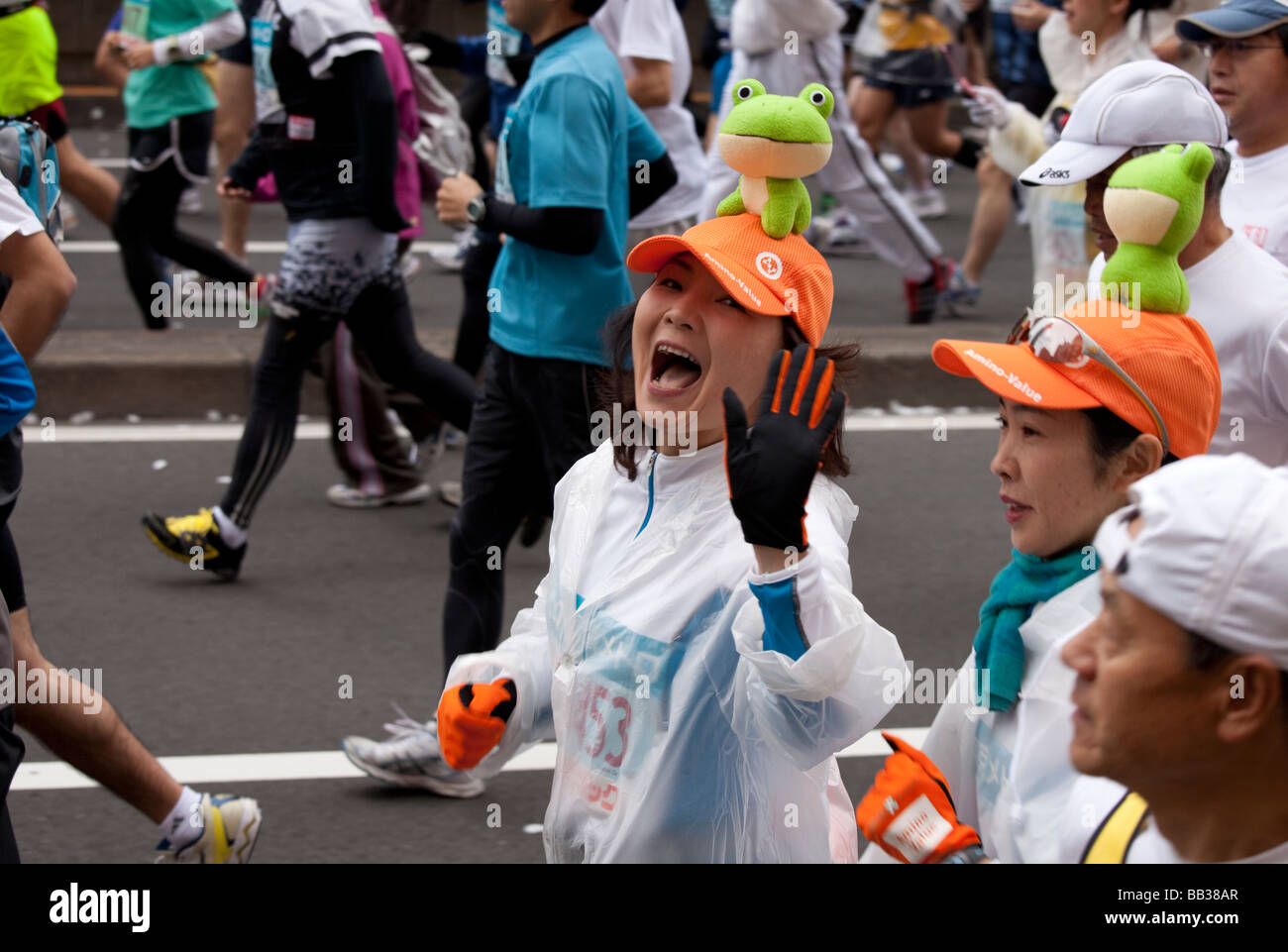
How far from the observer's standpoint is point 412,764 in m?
4.27

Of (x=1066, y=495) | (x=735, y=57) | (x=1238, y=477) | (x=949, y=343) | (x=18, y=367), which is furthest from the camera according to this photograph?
(x=735, y=57)

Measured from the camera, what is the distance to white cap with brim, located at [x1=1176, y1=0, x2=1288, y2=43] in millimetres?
3834

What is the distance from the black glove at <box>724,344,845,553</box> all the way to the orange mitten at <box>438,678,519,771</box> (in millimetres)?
702

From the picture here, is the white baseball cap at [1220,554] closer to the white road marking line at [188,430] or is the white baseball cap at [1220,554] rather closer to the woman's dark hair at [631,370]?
the woman's dark hair at [631,370]

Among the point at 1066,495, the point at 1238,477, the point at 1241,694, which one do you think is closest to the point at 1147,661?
the point at 1241,694

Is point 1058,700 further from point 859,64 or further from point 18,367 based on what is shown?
point 859,64

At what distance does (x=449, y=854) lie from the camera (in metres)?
4.01

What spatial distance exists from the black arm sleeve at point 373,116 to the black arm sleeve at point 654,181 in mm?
901

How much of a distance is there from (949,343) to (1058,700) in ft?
2.08

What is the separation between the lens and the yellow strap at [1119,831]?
186 centimetres

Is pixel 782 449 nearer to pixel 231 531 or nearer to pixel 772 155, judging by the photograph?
pixel 772 155

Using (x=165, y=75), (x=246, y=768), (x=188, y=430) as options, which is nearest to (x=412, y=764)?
(x=246, y=768)

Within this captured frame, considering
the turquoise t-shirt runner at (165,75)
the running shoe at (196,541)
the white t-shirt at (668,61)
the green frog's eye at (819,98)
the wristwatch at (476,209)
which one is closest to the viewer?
the green frog's eye at (819,98)

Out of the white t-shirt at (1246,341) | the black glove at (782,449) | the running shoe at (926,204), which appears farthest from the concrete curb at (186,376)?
the black glove at (782,449)
